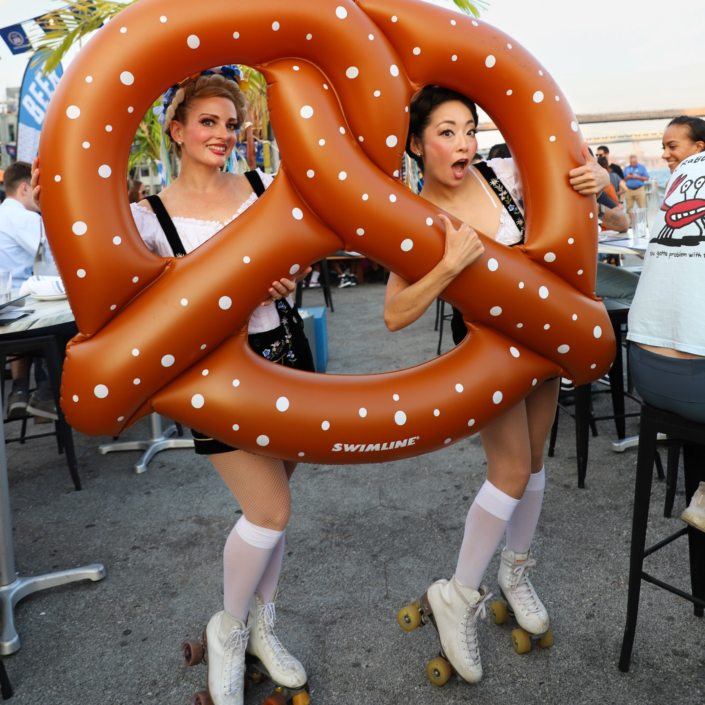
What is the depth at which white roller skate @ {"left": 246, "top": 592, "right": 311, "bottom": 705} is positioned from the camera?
1408 mm

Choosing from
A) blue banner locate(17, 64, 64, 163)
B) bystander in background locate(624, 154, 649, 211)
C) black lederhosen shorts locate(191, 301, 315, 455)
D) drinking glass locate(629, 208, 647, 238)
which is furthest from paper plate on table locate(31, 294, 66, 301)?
bystander in background locate(624, 154, 649, 211)

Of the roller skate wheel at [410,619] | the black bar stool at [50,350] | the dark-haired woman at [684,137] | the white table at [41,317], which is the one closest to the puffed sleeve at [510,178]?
the roller skate wheel at [410,619]

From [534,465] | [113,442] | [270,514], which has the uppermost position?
[270,514]

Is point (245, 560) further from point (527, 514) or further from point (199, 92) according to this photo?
point (199, 92)

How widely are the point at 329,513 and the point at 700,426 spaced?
1394 millimetres

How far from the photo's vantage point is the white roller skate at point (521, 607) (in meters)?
1.54

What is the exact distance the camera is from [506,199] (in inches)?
56.5

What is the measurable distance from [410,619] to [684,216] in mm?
1170

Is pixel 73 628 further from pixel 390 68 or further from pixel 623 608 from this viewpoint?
pixel 390 68

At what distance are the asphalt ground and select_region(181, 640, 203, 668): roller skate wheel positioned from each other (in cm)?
8

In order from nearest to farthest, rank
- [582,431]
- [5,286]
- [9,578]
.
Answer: [9,578] < [5,286] < [582,431]

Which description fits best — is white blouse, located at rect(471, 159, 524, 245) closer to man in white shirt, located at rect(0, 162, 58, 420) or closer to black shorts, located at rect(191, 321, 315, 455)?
black shorts, located at rect(191, 321, 315, 455)

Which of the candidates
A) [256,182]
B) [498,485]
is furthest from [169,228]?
[498,485]

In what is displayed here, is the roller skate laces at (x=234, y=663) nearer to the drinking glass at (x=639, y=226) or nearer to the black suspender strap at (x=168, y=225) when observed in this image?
the black suspender strap at (x=168, y=225)
